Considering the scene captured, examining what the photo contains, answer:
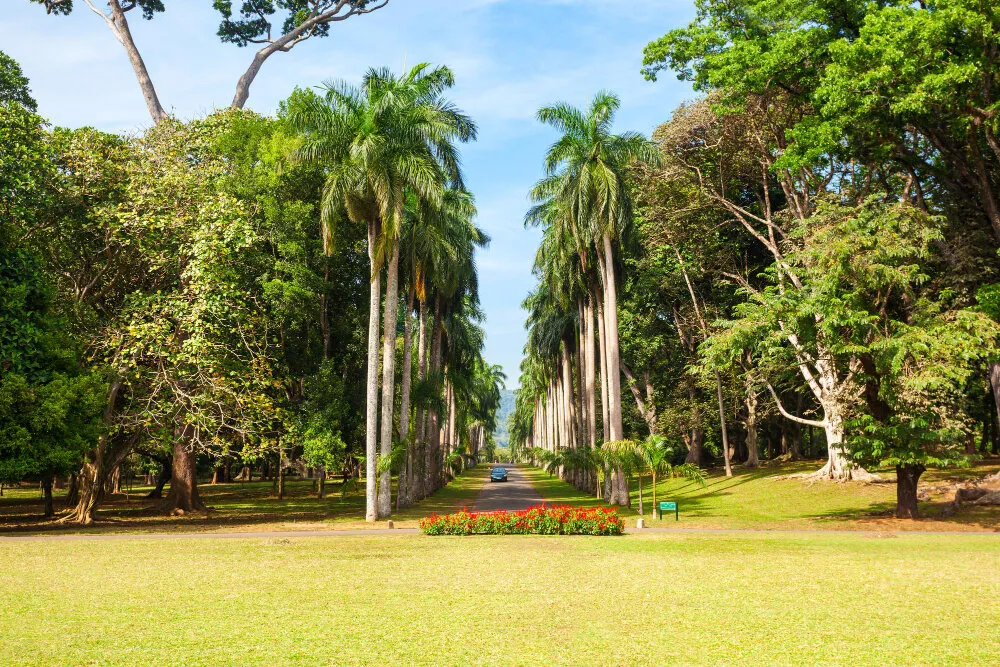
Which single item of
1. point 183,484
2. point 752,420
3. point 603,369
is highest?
point 603,369

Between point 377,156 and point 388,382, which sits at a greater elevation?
point 377,156

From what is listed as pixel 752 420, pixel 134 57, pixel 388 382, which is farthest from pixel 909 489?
pixel 134 57

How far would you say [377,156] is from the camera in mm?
27828

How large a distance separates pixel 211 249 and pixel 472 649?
2252 cm

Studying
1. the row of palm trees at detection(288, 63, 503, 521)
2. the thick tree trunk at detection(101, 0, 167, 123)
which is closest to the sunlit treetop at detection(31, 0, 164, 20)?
the thick tree trunk at detection(101, 0, 167, 123)

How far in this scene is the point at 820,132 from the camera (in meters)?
24.8

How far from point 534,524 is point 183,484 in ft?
58.7

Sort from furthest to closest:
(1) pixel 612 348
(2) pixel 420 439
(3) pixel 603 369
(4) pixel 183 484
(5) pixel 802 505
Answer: (2) pixel 420 439, (3) pixel 603 369, (1) pixel 612 348, (4) pixel 183 484, (5) pixel 802 505

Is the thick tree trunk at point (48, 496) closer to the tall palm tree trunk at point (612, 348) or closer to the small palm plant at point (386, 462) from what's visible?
the small palm plant at point (386, 462)

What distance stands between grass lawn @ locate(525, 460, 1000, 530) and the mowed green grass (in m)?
6.48

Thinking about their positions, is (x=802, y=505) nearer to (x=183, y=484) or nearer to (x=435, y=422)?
(x=435, y=422)

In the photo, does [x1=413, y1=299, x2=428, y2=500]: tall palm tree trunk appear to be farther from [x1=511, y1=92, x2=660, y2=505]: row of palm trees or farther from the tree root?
the tree root

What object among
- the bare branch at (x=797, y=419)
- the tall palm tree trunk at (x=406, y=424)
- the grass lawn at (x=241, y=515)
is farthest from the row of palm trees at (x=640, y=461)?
the tall palm tree trunk at (x=406, y=424)

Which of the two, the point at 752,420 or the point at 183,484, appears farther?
the point at 752,420
